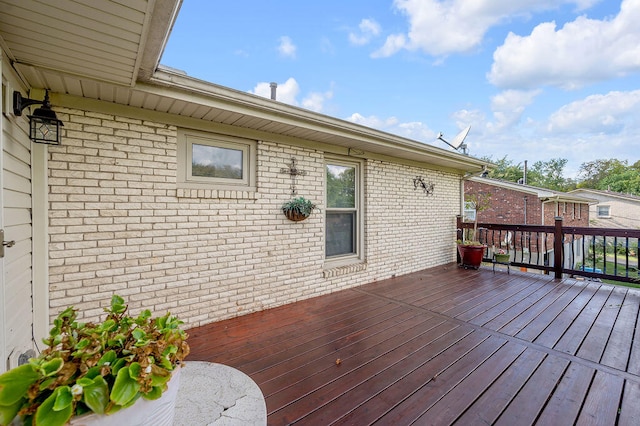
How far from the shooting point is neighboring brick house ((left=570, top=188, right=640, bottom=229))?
1930 cm

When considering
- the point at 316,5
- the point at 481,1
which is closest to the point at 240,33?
the point at 316,5

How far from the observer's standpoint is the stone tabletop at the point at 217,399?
3.89ft

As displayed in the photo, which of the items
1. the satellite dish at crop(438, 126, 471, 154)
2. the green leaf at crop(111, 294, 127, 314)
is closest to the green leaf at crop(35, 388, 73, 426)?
the green leaf at crop(111, 294, 127, 314)

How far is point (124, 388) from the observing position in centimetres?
83

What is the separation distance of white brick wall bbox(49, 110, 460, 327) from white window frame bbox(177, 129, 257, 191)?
10 cm

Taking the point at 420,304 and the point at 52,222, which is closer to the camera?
the point at 52,222

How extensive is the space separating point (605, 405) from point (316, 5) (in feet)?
24.1

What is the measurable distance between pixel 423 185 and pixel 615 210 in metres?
23.9

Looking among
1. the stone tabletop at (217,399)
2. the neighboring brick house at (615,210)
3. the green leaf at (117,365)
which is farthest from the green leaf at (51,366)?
the neighboring brick house at (615,210)

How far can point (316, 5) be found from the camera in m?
5.95

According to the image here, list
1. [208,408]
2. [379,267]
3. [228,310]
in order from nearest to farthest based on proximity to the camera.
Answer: [208,408]
[228,310]
[379,267]

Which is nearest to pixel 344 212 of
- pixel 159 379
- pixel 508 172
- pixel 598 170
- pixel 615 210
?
pixel 159 379

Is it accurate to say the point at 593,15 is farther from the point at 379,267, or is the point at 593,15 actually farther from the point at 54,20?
the point at 54,20

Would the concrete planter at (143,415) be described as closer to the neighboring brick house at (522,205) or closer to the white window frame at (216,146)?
the white window frame at (216,146)
